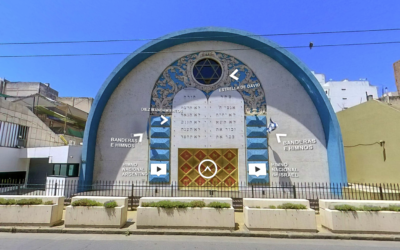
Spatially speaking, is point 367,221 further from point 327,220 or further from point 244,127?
point 244,127

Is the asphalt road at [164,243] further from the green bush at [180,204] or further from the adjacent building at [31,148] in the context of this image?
the adjacent building at [31,148]

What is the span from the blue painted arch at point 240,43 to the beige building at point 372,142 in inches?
137

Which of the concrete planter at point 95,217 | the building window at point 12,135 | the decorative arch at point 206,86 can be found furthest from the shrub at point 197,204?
the building window at point 12,135

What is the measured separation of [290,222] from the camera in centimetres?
783

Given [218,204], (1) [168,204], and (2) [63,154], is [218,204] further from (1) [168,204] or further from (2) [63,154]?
(2) [63,154]

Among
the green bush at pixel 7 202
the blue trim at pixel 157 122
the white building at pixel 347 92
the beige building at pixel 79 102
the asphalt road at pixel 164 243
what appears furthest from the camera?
the white building at pixel 347 92

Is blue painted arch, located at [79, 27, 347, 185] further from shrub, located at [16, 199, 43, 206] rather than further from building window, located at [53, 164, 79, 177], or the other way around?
shrub, located at [16, 199, 43, 206]

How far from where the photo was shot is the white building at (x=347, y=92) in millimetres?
35188

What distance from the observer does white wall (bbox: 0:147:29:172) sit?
1465cm

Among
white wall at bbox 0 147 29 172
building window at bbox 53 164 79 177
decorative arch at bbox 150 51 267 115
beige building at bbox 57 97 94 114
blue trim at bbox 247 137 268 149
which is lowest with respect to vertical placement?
building window at bbox 53 164 79 177

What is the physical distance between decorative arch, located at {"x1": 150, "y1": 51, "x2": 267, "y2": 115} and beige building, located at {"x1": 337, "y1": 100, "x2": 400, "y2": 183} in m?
7.89

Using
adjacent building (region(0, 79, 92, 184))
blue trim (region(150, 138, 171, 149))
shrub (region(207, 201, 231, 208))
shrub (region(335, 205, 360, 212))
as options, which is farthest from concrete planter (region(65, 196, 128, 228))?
shrub (region(335, 205, 360, 212))

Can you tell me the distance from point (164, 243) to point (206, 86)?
36.9 ft

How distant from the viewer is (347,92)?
36.0 metres
